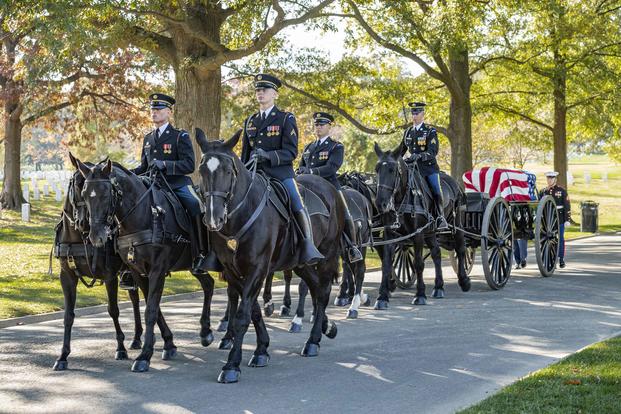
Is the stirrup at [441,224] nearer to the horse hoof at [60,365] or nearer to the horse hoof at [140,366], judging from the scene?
the horse hoof at [140,366]

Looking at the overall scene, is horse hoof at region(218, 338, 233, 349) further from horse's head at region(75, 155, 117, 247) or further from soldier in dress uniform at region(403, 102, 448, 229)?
soldier in dress uniform at region(403, 102, 448, 229)

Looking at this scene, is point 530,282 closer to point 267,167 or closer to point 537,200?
point 537,200

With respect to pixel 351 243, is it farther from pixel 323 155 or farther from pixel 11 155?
pixel 11 155

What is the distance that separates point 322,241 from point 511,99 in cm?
2564

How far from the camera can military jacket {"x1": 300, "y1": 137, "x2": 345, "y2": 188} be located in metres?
12.2

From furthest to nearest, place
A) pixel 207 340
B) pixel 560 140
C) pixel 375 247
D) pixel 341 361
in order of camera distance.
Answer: pixel 560 140, pixel 375 247, pixel 207 340, pixel 341 361

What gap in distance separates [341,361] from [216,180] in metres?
2.63

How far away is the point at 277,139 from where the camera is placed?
351 inches

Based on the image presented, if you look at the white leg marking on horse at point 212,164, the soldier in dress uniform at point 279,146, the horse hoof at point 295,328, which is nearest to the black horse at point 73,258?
the white leg marking on horse at point 212,164

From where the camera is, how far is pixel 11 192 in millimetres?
36156

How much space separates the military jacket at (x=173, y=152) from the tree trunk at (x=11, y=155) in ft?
87.6

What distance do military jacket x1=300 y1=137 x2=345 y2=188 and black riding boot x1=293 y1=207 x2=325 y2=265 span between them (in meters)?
3.27

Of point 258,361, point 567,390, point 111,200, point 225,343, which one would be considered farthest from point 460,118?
point 567,390

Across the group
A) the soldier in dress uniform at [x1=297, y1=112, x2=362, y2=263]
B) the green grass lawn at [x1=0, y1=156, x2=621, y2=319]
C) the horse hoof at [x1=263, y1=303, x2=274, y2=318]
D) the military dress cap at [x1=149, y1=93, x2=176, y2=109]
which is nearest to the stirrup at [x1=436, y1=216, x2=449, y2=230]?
the soldier in dress uniform at [x1=297, y1=112, x2=362, y2=263]
